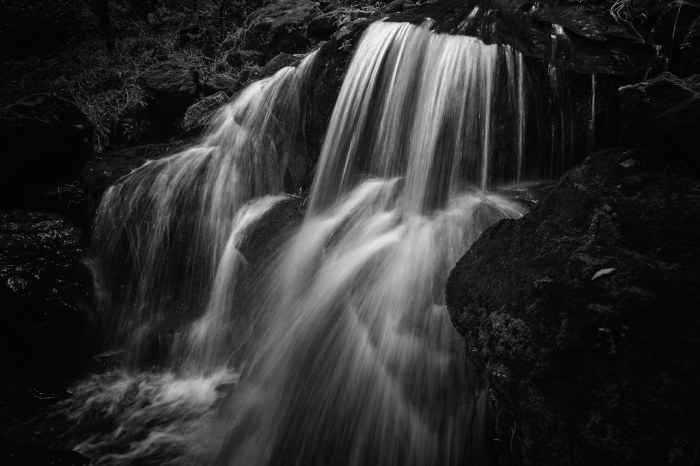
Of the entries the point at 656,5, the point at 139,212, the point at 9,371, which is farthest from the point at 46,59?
the point at 656,5

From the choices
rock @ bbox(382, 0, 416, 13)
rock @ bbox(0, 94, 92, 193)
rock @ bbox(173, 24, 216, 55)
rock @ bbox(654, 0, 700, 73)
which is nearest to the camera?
rock @ bbox(654, 0, 700, 73)

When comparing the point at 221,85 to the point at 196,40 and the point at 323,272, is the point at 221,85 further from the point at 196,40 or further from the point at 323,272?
the point at 323,272

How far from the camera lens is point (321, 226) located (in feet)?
14.3

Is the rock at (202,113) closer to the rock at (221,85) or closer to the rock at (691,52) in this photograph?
the rock at (221,85)

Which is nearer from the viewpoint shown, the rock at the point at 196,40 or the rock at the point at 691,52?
the rock at the point at 691,52

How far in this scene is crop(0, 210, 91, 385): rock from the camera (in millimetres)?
4145

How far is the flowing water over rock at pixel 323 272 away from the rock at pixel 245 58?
332 cm

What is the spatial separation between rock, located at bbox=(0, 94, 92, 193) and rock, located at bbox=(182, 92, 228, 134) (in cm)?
167

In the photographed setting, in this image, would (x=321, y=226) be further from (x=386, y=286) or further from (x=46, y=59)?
(x=46, y=59)

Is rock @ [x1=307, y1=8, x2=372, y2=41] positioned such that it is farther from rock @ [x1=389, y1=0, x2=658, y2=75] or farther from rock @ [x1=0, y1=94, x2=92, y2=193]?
rock @ [x1=0, y1=94, x2=92, y2=193]

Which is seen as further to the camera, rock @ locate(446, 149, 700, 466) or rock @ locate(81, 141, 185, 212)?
rock @ locate(81, 141, 185, 212)

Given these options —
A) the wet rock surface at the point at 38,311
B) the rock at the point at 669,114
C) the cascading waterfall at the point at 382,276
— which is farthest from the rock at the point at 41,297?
the rock at the point at 669,114

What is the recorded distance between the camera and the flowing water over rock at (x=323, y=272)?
2.57 m

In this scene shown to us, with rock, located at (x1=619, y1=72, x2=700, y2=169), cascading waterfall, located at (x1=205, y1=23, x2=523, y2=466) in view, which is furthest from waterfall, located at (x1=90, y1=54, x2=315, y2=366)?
rock, located at (x1=619, y1=72, x2=700, y2=169)
